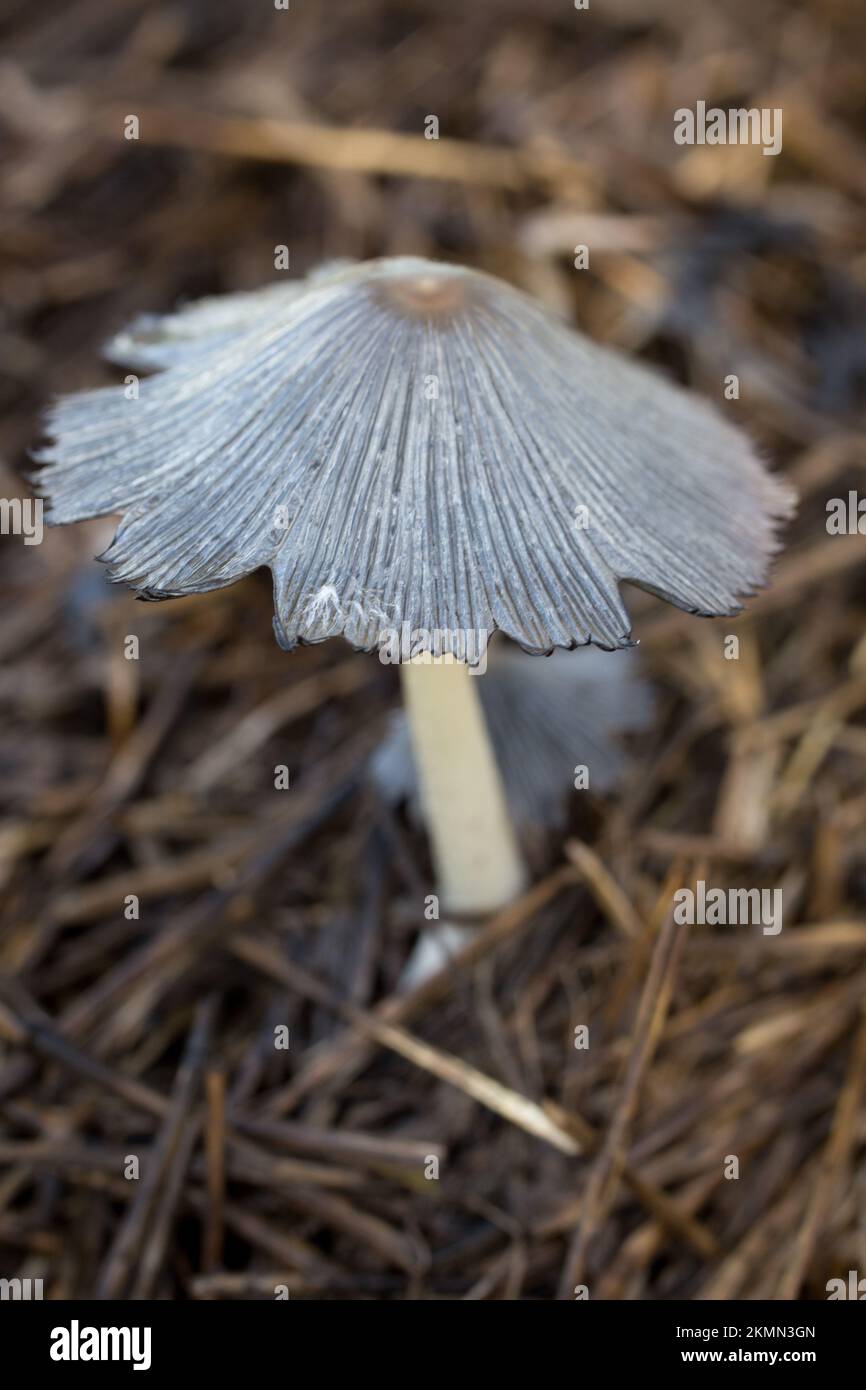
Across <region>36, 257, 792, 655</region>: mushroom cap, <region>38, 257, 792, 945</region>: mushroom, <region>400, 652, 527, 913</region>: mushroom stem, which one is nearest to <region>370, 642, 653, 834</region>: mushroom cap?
<region>400, 652, 527, 913</region>: mushroom stem

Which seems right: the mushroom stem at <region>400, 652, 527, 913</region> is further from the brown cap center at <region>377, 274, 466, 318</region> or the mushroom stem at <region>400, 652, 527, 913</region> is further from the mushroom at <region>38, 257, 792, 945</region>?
the brown cap center at <region>377, 274, 466, 318</region>

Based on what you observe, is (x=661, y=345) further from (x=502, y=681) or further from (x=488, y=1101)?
(x=488, y=1101)

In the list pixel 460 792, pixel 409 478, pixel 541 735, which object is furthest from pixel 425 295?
pixel 541 735

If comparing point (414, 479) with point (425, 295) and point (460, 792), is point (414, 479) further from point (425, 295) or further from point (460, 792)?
point (460, 792)

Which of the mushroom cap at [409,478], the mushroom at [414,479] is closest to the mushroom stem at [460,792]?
the mushroom at [414,479]

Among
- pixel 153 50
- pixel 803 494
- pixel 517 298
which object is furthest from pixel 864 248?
pixel 153 50
